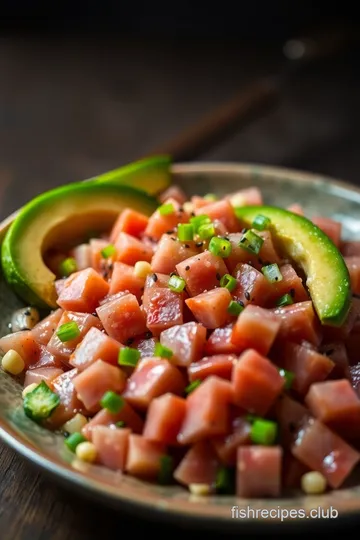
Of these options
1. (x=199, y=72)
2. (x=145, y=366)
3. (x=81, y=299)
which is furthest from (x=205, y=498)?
(x=199, y=72)

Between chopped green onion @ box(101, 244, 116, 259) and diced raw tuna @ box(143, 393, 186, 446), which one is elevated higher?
chopped green onion @ box(101, 244, 116, 259)

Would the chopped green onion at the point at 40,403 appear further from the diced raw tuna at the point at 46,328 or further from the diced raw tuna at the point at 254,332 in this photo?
the diced raw tuna at the point at 254,332

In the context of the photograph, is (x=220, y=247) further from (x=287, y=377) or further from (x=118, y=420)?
(x=118, y=420)

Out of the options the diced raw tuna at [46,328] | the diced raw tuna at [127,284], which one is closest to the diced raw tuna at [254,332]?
the diced raw tuna at [127,284]

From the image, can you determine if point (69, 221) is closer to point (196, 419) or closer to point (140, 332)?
point (140, 332)

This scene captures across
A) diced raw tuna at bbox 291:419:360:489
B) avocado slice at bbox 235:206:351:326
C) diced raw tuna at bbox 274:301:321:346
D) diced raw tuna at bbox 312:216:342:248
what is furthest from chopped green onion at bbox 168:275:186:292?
diced raw tuna at bbox 312:216:342:248

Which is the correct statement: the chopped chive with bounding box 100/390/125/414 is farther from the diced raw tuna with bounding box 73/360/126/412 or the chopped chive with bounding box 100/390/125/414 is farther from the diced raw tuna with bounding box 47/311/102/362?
the diced raw tuna with bounding box 47/311/102/362

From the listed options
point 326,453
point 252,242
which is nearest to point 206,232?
point 252,242
